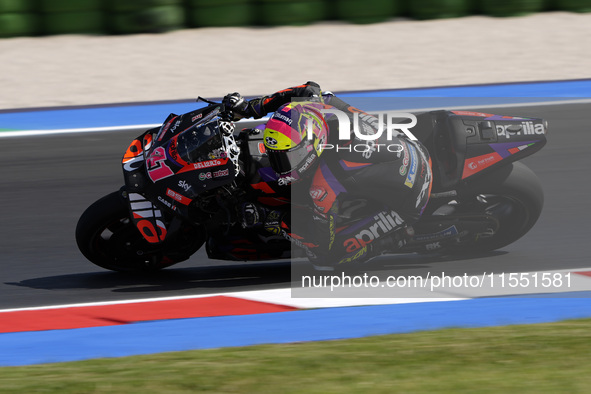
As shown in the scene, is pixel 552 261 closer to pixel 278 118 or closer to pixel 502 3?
pixel 278 118

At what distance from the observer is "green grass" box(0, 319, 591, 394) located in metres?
4.13

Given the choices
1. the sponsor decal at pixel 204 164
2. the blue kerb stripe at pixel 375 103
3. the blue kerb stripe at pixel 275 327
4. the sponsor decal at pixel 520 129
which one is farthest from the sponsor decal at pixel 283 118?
the blue kerb stripe at pixel 375 103

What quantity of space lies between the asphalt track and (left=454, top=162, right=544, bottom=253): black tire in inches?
10.2

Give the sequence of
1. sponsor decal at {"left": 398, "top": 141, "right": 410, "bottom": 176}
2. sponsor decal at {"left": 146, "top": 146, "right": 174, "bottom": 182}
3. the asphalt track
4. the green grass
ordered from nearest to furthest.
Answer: the green grass < sponsor decal at {"left": 146, "top": 146, "right": 174, "bottom": 182} < sponsor decal at {"left": 398, "top": 141, "right": 410, "bottom": 176} < the asphalt track

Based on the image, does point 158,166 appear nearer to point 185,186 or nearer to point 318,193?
point 185,186

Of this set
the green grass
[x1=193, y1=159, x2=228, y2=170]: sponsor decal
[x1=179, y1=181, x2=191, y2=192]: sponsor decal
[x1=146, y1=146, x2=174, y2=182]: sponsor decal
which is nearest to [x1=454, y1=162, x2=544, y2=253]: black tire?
the green grass

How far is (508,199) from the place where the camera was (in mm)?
6199

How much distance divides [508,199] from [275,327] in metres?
1.95

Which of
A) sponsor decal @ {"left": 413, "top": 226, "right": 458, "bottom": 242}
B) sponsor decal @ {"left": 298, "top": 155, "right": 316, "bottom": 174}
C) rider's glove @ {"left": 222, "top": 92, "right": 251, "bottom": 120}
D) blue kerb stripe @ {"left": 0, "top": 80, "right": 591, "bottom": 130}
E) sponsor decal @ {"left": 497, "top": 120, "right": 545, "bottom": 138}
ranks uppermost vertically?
blue kerb stripe @ {"left": 0, "top": 80, "right": 591, "bottom": 130}

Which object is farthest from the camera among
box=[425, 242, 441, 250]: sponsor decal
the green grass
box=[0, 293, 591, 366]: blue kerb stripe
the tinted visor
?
box=[425, 242, 441, 250]: sponsor decal

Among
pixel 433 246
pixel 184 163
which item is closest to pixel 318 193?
pixel 184 163

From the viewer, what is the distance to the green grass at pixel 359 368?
4.13 metres

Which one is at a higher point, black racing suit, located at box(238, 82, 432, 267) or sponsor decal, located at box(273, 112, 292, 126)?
sponsor decal, located at box(273, 112, 292, 126)

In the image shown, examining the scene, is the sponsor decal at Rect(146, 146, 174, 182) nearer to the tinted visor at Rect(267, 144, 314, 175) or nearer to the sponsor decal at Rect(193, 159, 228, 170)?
the sponsor decal at Rect(193, 159, 228, 170)
